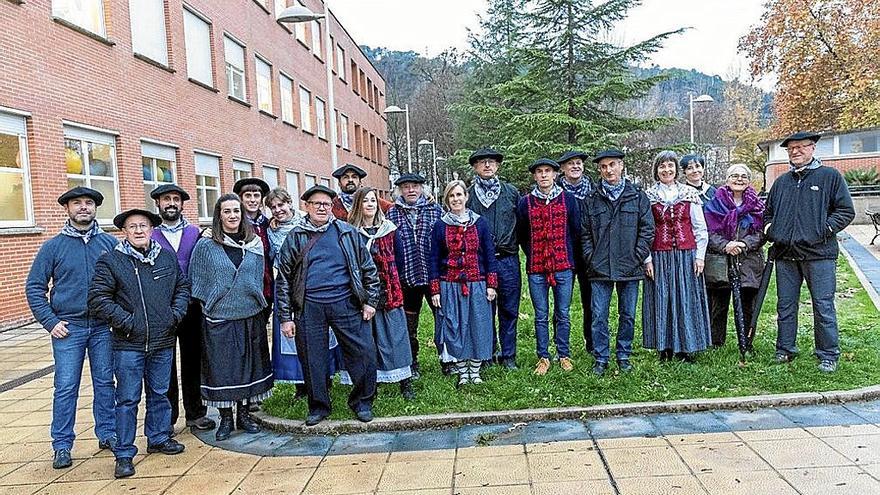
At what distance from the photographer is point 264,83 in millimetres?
22734

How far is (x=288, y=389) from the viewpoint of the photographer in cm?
604

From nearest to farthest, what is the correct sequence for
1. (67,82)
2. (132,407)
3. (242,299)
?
(132,407), (242,299), (67,82)

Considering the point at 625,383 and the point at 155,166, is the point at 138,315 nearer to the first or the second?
the point at 625,383

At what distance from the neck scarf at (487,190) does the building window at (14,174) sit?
333 inches

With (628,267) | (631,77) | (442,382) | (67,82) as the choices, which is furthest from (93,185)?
(631,77)

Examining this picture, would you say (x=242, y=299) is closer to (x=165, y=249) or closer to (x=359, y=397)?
(x=165, y=249)

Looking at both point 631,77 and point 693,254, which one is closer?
point 693,254

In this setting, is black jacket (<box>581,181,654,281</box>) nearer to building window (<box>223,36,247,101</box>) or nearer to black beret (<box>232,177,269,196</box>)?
black beret (<box>232,177,269,196</box>)

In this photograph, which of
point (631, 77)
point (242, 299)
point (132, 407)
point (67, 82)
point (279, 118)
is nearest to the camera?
point (132, 407)

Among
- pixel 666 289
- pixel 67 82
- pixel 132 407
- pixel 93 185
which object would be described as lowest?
pixel 132 407

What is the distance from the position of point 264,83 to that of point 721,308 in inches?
772

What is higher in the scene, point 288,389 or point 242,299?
point 242,299

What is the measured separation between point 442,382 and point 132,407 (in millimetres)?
2538

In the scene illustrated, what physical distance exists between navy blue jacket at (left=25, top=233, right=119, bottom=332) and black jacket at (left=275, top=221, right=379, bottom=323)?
4.08ft
